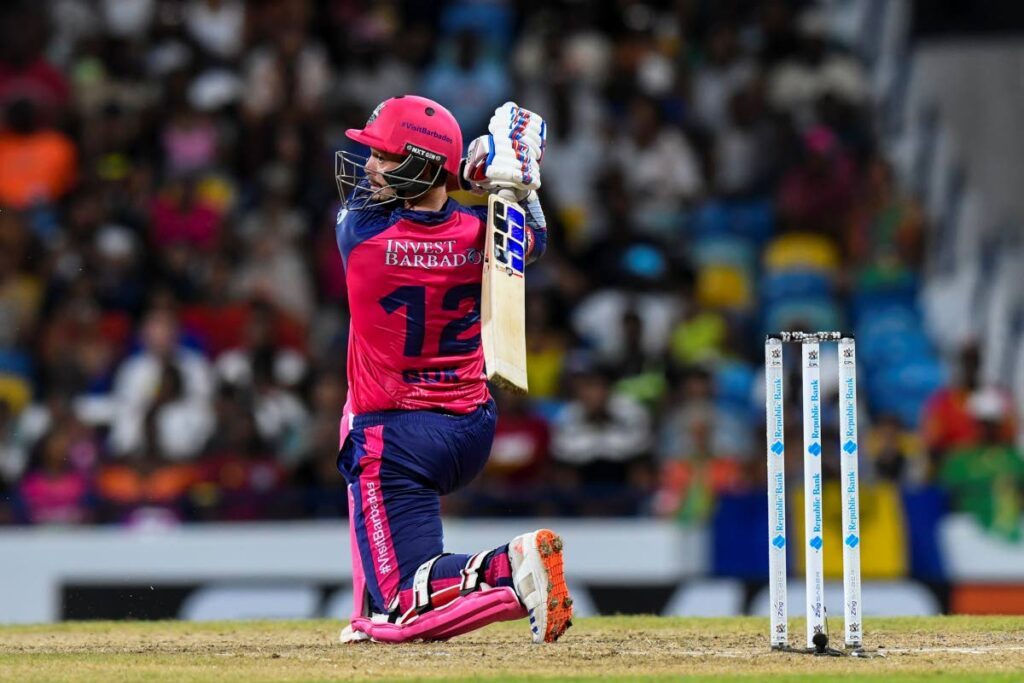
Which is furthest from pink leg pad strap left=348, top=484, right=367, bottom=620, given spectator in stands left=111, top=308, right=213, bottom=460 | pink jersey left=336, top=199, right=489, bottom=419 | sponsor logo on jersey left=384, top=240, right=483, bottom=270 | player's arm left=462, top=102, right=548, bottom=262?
spectator in stands left=111, top=308, right=213, bottom=460

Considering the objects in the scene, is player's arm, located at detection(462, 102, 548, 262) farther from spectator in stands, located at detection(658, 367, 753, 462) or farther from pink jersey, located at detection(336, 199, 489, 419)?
spectator in stands, located at detection(658, 367, 753, 462)

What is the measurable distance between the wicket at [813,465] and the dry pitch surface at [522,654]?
32cm

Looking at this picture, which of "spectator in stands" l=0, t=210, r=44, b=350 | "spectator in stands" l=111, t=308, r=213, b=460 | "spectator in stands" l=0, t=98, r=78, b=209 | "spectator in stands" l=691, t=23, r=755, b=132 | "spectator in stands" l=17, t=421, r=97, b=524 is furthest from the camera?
"spectator in stands" l=691, t=23, r=755, b=132

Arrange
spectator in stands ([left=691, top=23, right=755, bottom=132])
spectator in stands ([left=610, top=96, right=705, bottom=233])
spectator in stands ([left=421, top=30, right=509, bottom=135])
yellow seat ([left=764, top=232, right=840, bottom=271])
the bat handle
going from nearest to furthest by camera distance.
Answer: the bat handle
yellow seat ([left=764, top=232, right=840, bottom=271])
spectator in stands ([left=610, top=96, right=705, bottom=233])
spectator in stands ([left=421, top=30, right=509, bottom=135])
spectator in stands ([left=691, top=23, right=755, bottom=132])

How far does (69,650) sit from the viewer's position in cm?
838

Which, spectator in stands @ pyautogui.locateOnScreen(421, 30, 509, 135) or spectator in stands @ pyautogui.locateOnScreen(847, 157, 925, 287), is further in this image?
spectator in stands @ pyautogui.locateOnScreen(421, 30, 509, 135)

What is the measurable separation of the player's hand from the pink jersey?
0.23 metres

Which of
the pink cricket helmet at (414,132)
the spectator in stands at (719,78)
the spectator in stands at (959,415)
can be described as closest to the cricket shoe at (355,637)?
the pink cricket helmet at (414,132)

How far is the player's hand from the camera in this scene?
8148mm

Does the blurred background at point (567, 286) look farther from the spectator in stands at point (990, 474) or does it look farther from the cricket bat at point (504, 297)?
the cricket bat at point (504, 297)

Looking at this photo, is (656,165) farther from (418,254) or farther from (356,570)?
(356,570)

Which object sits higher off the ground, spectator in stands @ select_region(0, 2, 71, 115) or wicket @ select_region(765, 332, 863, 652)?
spectator in stands @ select_region(0, 2, 71, 115)

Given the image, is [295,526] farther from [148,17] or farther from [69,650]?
[148,17]

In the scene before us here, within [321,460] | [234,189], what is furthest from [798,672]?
[234,189]
